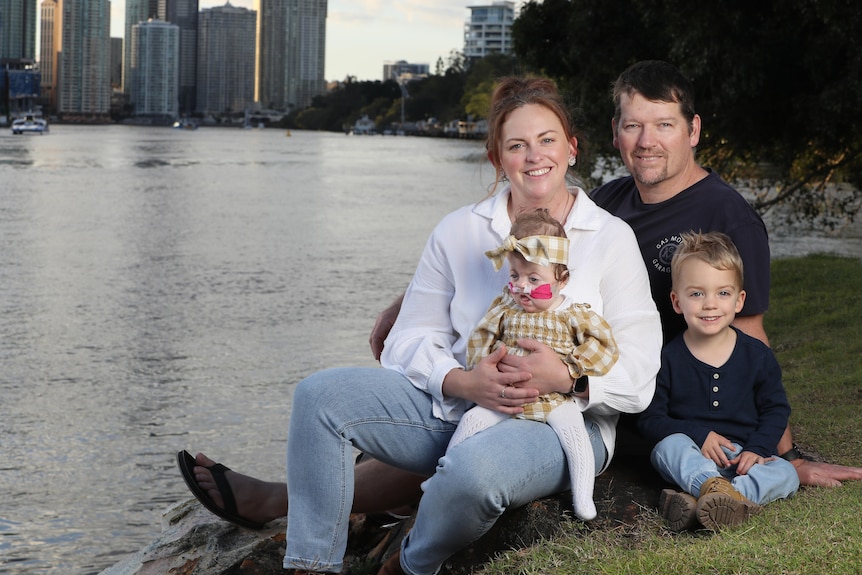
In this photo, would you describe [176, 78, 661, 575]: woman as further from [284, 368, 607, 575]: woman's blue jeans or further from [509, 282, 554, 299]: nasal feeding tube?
[509, 282, 554, 299]: nasal feeding tube

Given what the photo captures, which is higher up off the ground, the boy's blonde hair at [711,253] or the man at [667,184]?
the man at [667,184]

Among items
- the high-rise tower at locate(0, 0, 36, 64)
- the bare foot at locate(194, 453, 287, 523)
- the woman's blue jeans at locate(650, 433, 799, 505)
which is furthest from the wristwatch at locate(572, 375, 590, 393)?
the high-rise tower at locate(0, 0, 36, 64)

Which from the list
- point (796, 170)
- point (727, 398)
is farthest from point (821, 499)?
point (796, 170)

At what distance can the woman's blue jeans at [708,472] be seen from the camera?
3.82m

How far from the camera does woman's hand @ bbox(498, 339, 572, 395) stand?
3713 mm

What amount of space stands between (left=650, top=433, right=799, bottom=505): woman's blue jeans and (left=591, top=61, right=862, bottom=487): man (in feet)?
1.41

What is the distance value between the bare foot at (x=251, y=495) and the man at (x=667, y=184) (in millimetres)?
1683

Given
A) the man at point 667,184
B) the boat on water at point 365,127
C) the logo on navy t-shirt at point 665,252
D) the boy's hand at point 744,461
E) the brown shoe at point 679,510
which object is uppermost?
the boat on water at point 365,127

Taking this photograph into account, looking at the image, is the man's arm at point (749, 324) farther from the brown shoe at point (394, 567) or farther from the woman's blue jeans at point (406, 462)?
the brown shoe at point (394, 567)

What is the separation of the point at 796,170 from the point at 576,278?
13.7 meters

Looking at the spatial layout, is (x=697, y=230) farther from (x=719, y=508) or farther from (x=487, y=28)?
(x=487, y=28)

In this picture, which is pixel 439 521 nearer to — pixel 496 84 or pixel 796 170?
pixel 496 84

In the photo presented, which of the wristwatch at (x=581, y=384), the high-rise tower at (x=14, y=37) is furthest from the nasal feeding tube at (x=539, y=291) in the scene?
the high-rise tower at (x=14, y=37)

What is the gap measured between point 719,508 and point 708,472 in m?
0.16
